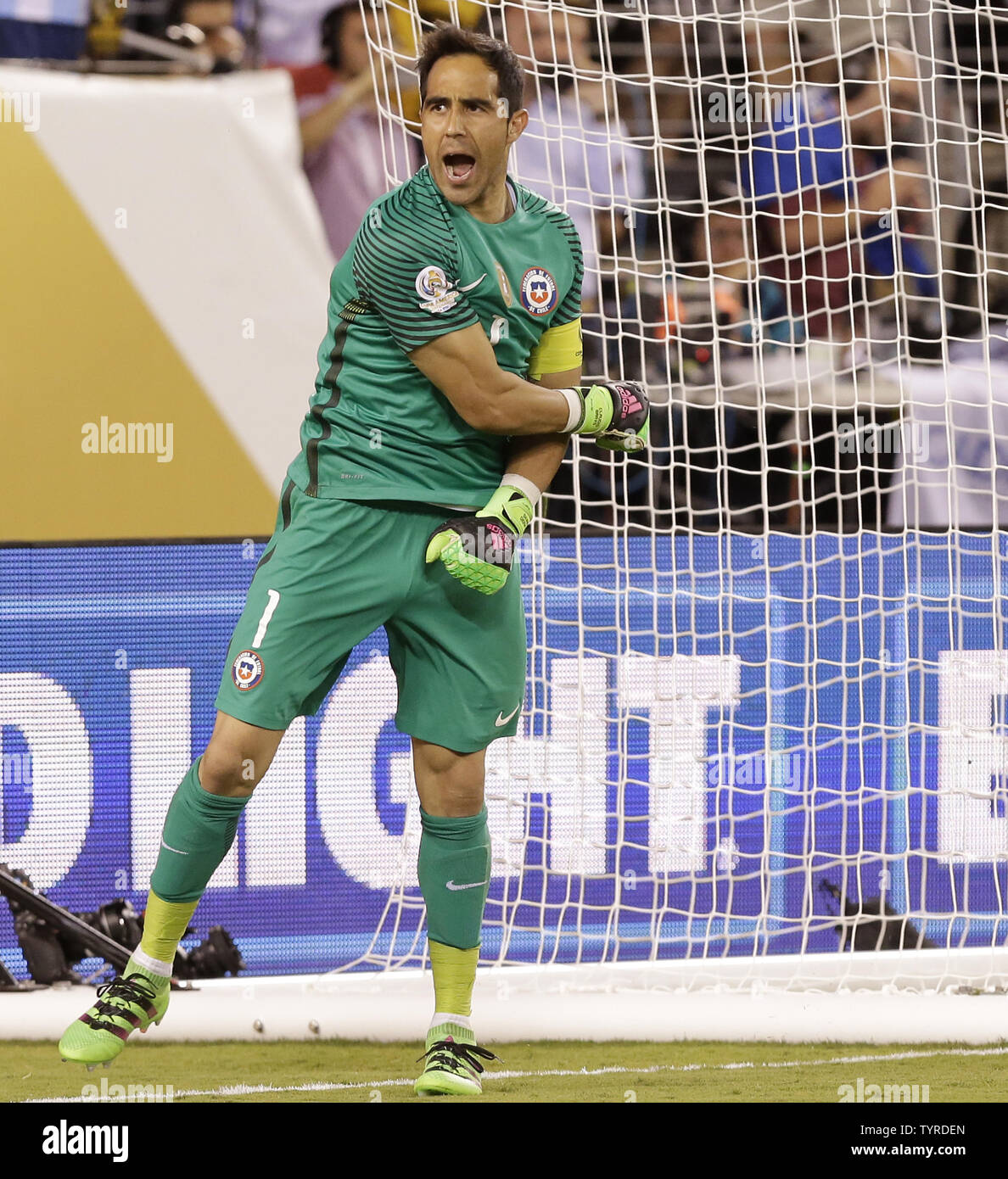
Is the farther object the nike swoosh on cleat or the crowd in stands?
the crowd in stands

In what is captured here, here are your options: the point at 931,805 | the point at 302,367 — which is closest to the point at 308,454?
the point at 302,367

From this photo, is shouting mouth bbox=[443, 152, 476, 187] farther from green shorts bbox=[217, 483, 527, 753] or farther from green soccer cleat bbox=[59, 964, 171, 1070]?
green soccer cleat bbox=[59, 964, 171, 1070]

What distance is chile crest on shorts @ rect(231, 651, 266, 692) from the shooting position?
7.61 feet

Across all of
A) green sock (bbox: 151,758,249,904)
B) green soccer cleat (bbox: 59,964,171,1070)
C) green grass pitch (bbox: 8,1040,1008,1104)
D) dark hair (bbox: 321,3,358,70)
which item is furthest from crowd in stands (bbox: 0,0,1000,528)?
green soccer cleat (bbox: 59,964,171,1070)

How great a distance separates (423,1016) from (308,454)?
1.26m

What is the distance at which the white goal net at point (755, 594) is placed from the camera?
346 cm

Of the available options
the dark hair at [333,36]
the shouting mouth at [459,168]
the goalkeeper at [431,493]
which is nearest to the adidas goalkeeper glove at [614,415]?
the goalkeeper at [431,493]

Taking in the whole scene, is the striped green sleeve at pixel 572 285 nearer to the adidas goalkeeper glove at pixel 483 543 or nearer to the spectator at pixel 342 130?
the adidas goalkeeper glove at pixel 483 543

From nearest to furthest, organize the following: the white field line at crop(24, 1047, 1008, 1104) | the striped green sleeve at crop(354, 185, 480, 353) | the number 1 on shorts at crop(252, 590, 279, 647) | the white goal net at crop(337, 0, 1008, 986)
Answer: the striped green sleeve at crop(354, 185, 480, 353) → the number 1 on shorts at crop(252, 590, 279, 647) → the white field line at crop(24, 1047, 1008, 1104) → the white goal net at crop(337, 0, 1008, 986)

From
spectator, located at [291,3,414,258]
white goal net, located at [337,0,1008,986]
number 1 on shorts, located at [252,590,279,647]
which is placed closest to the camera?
number 1 on shorts, located at [252,590,279,647]

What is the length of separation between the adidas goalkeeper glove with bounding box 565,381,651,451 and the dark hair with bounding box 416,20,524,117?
0.48 m

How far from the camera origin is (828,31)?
4020 millimetres

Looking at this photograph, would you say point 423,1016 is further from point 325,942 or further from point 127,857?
point 127,857

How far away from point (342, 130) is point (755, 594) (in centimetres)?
157
